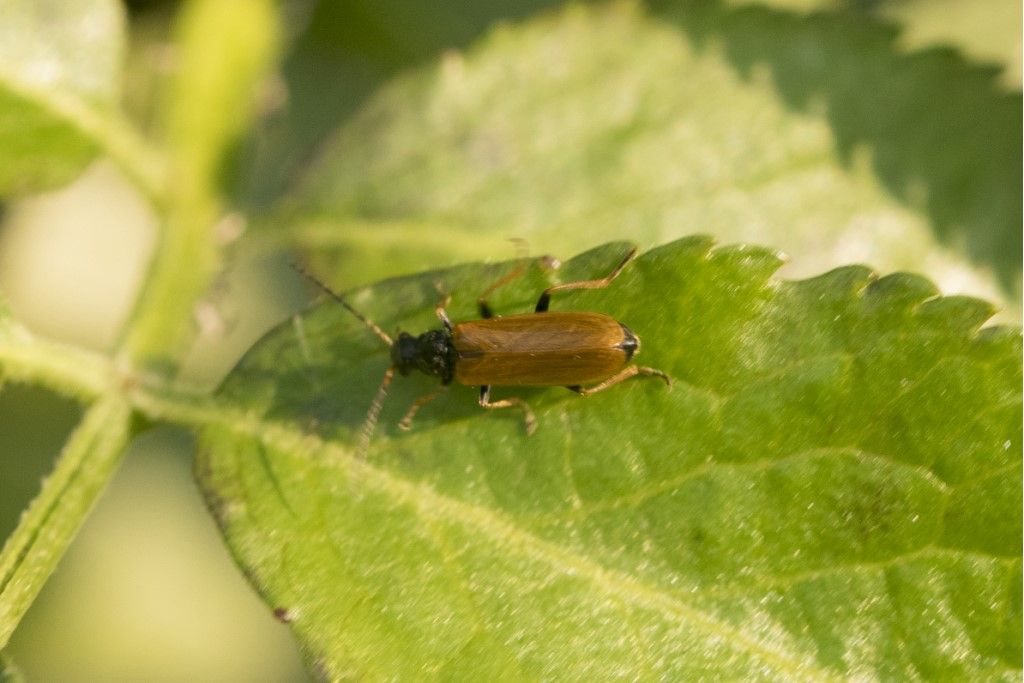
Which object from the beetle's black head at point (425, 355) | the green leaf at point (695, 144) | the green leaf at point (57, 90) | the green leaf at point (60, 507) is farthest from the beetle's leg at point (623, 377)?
the green leaf at point (57, 90)

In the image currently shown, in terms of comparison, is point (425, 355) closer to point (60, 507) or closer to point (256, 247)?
point (256, 247)

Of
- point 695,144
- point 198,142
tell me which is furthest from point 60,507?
point 695,144

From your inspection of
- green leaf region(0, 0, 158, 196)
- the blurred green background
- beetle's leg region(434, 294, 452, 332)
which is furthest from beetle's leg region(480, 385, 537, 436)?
green leaf region(0, 0, 158, 196)

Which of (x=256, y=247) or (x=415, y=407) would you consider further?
(x=256, y=247)

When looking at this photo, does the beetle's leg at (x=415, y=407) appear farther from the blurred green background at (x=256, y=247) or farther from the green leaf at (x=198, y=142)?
the green leaf at (x=198, y=142)

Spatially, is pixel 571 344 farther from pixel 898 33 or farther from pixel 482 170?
pixel 898 33

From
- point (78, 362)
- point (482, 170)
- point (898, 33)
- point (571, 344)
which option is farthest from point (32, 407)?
point (898, 33)
